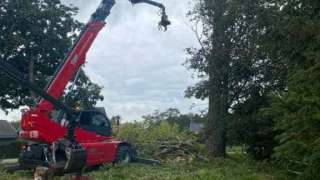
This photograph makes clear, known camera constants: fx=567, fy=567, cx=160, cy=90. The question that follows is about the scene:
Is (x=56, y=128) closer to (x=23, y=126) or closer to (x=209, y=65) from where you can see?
(x=23, y=126)

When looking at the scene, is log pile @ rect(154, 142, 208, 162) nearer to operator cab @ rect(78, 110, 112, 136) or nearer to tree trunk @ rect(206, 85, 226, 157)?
tree trunk @ rect(206, 85, 226, 157)

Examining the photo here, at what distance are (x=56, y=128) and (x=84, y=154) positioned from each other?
316cm

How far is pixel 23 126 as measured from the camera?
21375 millimetres

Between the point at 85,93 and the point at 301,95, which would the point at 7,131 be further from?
the point at 301,95

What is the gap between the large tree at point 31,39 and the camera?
40.0 meters

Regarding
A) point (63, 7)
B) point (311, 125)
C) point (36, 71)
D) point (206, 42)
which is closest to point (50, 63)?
point (36, 71)

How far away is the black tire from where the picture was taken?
941 inches

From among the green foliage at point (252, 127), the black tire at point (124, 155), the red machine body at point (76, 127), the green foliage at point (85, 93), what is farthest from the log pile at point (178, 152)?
the green foliage at point (85, 93)

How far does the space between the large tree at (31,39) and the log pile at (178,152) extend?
1456cm

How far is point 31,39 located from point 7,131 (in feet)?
68.2

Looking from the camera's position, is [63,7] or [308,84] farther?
[63,7]

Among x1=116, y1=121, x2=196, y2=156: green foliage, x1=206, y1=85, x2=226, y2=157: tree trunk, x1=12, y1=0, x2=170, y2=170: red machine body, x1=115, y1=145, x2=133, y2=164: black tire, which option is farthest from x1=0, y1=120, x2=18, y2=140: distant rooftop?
x1=12, y1=0, x2=170, y2=170: red machine body

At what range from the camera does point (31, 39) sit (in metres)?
41.3

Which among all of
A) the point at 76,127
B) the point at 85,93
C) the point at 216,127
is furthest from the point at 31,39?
the point at 76,127
